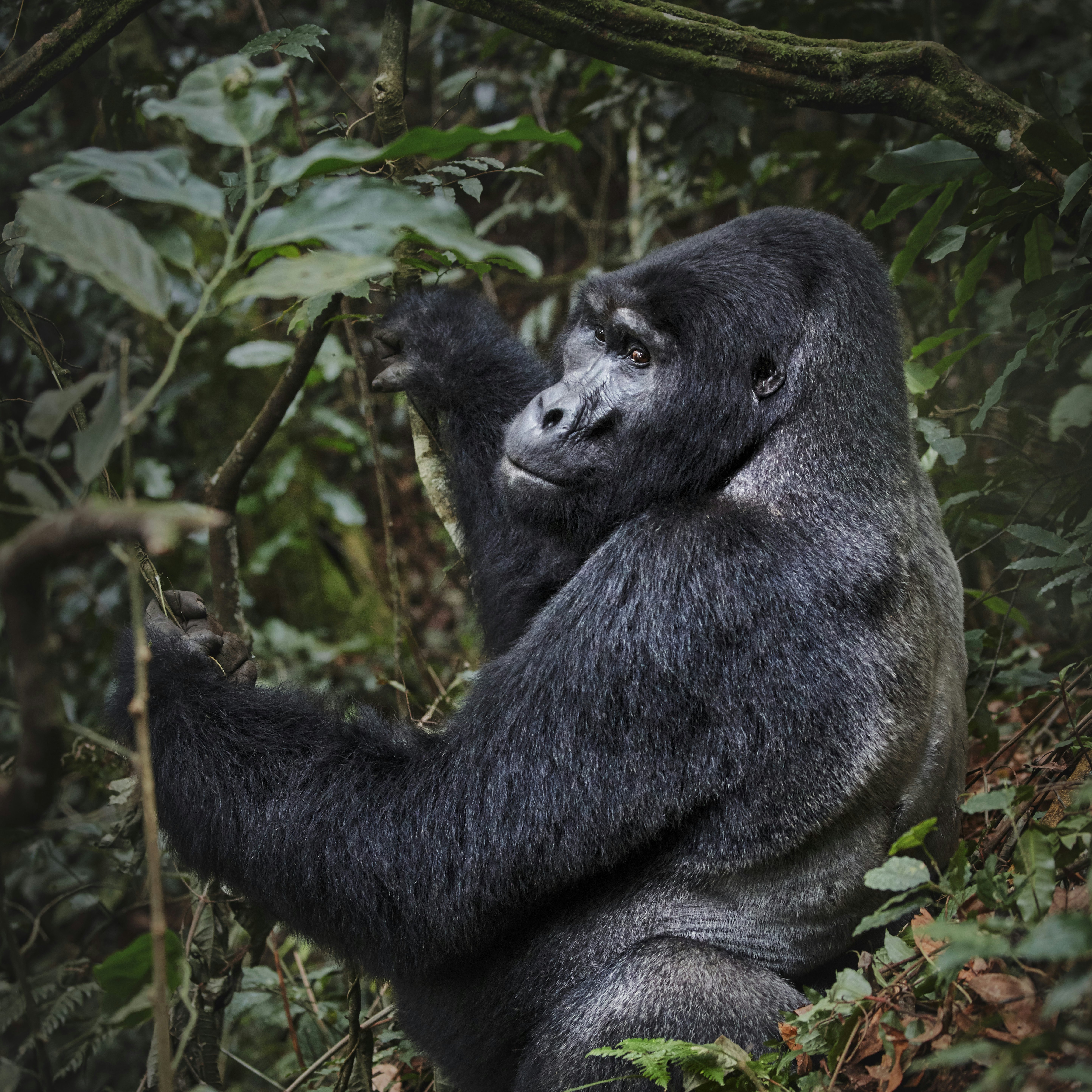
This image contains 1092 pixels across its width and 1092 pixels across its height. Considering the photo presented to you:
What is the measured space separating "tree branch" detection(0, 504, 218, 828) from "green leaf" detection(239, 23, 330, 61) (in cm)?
187

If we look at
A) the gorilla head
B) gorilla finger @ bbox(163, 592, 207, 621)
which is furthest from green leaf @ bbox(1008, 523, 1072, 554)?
gorilla finger @ bbox(163, 592, 207, 621)

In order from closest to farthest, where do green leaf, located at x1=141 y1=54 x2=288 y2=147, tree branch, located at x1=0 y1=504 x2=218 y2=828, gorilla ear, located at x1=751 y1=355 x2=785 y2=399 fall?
1. tree branch, located at x1=0 y1=504 x2=218 y2=828
2. green leaf, located at x1=141 y1=54 x2=288 y2=147
3. gorilla ear, located at x1=751 y1=355 x2=785 y2=399

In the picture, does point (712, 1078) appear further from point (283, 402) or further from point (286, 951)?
point (286, 951)

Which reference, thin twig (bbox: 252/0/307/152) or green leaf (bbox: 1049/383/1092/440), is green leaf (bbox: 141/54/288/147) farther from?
green leaf (bbox: 1049/383/1092/440)

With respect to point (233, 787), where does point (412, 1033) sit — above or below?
below

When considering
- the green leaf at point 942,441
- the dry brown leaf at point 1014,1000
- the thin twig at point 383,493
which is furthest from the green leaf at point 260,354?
the dry brown leaf at point 1014,1000

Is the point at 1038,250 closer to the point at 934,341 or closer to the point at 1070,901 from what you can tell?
the point at 934,341

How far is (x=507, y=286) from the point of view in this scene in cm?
807

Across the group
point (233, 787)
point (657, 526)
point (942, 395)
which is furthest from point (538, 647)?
point (942, 395)

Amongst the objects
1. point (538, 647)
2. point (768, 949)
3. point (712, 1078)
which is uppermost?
point (538, 647)

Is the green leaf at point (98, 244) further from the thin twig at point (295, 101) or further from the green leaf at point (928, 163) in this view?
the green leaf at point (928, 163)

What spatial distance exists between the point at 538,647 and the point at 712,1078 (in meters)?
1.00

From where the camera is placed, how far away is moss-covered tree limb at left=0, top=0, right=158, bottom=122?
245 centimetres

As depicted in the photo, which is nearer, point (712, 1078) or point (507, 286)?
point (712, 1078)
